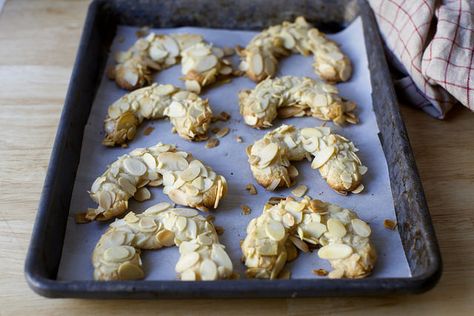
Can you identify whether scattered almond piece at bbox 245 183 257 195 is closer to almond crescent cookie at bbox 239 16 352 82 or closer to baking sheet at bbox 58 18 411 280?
baking sheet at bbox 58 18 411 280

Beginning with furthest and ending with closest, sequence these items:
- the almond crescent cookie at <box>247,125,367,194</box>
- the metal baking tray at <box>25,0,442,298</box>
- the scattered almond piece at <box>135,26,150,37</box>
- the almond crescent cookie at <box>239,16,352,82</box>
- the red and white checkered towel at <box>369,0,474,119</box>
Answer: the scattered almond piece at <box>135,26,150,37</box>
the almond crescent cookie at <box>239,16,352,82</box>
the red and white checkered towel at <box>369,0,474,119</box>
the almond crescent cookie at <box>247,125,367,194</box>
the metal baking tray at <box>25,0,442,298</box>

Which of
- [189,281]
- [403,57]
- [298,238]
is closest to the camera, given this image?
[189,281]

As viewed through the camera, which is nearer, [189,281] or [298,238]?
[189,281]

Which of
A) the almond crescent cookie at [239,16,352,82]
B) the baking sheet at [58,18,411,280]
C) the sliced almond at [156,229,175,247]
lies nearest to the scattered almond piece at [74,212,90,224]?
the baking sheet at [58,18,411,280]

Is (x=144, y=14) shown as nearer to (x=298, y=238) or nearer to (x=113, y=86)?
(x=113, y=86)

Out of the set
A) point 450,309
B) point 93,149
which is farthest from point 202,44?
point 450,309
